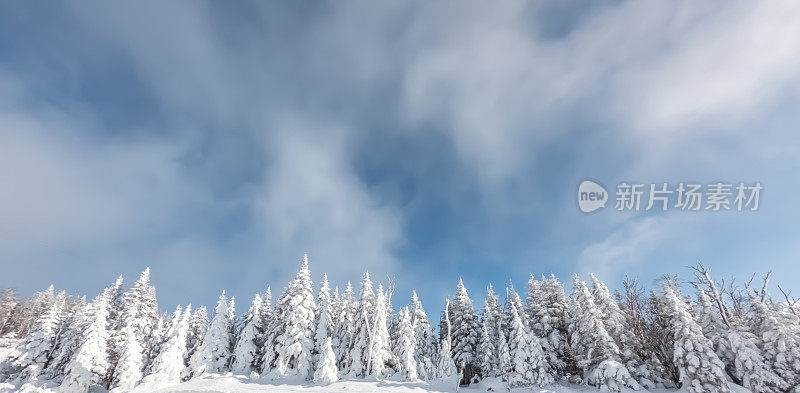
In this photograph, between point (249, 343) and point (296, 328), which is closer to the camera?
point (296, 328)

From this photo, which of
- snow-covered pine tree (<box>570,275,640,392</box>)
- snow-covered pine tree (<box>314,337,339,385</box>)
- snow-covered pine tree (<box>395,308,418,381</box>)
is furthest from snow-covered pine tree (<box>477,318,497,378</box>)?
snow-covered pine tree (<box>314,337,339,385</box>)

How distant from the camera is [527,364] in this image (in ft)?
117

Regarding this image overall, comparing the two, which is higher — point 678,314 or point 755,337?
point 678,314

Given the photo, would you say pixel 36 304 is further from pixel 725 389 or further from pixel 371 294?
pixel 725 389

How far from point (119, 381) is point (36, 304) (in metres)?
53.3

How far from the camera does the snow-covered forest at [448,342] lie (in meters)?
30.8

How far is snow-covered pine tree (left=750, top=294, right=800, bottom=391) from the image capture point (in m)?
28.3

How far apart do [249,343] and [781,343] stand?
179ft

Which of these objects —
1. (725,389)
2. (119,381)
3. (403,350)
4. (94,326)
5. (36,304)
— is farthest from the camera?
(36,304)

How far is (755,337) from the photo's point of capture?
30750 millimetres

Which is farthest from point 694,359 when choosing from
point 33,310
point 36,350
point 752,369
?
point 33,310

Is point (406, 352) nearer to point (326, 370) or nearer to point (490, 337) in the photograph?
point (326, 370)

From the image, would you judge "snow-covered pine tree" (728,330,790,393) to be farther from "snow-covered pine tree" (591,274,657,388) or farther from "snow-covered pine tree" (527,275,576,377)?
"snow-covered pine tree" (527,275,576,377)

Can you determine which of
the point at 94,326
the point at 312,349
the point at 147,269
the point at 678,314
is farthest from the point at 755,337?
the point at 147,269
